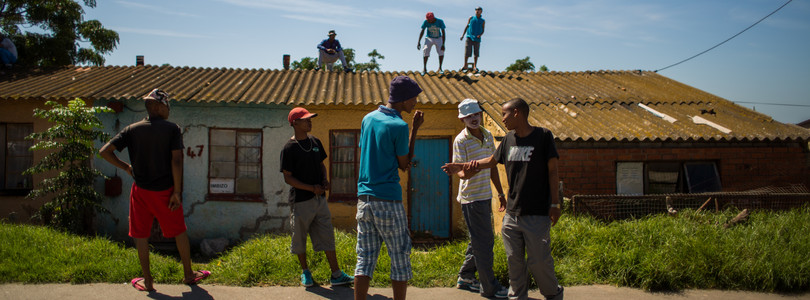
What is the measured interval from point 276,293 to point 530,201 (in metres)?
2.36

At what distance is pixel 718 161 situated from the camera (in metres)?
7.31

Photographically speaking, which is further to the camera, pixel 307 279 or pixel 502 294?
pixel 307 279

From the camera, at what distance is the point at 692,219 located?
563cm

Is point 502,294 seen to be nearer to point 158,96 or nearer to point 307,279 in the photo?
point 307,279

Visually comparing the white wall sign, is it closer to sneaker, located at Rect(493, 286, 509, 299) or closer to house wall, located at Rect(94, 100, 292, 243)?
sneaker, located at Rect(493, 286, 509, 299)

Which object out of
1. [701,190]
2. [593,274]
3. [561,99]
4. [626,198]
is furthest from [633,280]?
[561,99]

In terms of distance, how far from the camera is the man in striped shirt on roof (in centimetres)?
393

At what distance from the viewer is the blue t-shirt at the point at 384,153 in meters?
3.17

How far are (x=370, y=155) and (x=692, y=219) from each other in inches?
176

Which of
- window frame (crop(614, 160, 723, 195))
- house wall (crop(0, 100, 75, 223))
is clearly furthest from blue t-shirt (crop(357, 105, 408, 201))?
house wall (crop(0, 100, 75, 223))

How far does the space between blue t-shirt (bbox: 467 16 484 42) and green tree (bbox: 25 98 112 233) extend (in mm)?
7835

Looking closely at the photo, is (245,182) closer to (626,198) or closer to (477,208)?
(477,208)

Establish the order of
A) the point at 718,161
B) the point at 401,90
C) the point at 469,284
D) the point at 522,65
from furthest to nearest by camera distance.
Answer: the point at 522,65 → the point at 718,161 → the point at 469,284 → the point at 401,90

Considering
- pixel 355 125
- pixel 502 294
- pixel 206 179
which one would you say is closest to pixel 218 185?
pixel 206 179
